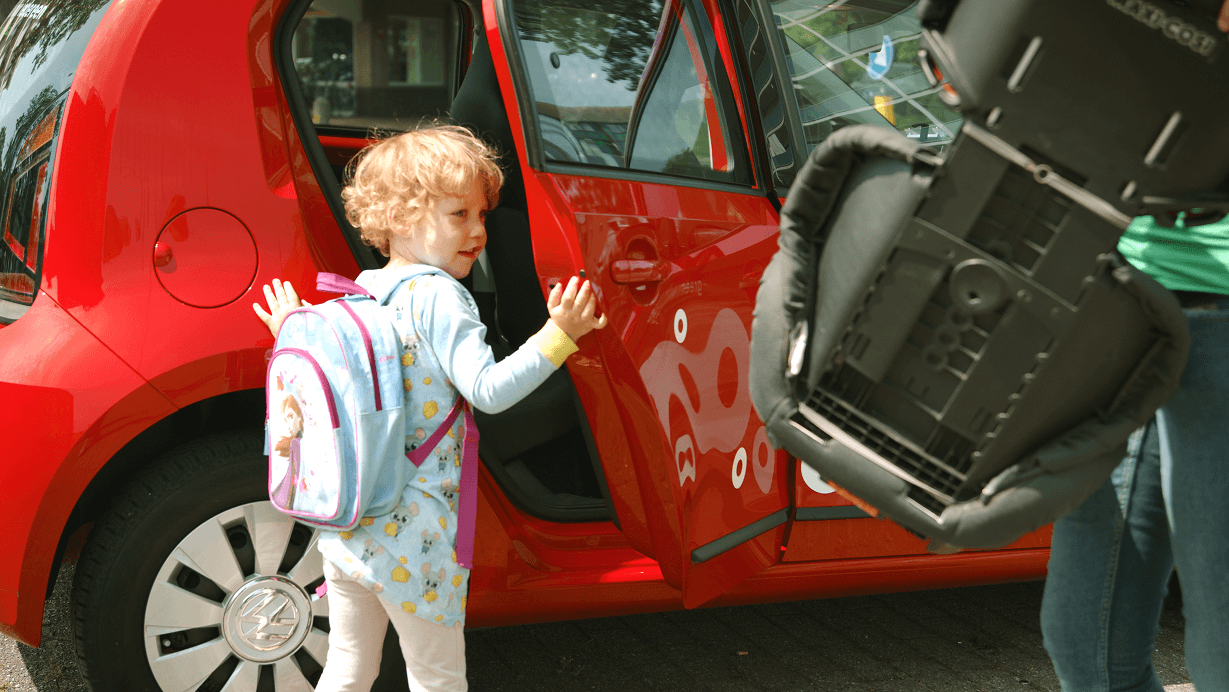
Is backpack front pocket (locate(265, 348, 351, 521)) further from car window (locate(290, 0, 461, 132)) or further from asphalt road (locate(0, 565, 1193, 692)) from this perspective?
car window (locate(290, 0, 461, 132))

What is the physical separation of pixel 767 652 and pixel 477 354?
1521 millimetres

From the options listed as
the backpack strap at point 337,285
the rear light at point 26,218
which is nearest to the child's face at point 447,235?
the backpack strap at point 337,285

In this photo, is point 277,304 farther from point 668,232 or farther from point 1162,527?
point 1162,527

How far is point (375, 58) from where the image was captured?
45.2 ft

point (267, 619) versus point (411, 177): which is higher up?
point (411, 177)

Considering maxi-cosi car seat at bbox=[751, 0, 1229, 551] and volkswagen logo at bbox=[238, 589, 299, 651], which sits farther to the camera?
volkswagen logo at bbox=[238, 589, 299, 651]

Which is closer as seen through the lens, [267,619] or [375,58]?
[267,619]

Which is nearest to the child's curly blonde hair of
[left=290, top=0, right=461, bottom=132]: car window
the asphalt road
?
the asphalt road

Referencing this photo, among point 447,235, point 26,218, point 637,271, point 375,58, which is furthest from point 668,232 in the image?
point 375,58

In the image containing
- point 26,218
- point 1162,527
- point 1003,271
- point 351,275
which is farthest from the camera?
point 351,275

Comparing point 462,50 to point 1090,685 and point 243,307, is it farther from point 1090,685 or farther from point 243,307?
point 1090,685

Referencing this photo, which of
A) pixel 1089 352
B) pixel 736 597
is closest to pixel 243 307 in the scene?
pixel 736 597

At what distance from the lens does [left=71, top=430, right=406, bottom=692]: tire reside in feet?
6.15

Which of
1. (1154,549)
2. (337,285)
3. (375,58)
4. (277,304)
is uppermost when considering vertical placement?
(1154,549)
